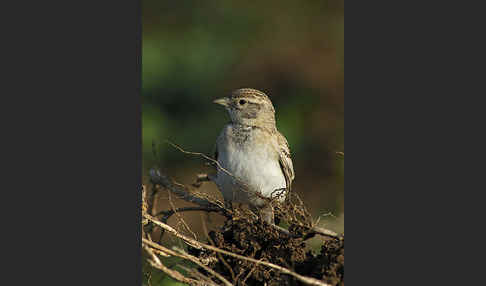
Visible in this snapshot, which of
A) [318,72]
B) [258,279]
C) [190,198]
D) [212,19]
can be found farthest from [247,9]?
[258,279]

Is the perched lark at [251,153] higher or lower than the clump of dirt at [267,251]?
higher

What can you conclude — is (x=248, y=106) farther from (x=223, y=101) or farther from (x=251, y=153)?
(x=251, y=153)

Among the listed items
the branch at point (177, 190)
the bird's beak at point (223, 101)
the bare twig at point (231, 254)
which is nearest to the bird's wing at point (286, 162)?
the bird's beak at point (223, 101)

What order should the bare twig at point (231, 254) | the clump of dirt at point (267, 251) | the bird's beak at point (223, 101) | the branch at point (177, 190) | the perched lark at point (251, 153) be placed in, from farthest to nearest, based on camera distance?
the bird's beak at point (223, 101) < the perched lark at point (251, 153) < the branch at point (177, 190) < the clump of dirt at point (267, 251) < the bare twig at point (231, 254)

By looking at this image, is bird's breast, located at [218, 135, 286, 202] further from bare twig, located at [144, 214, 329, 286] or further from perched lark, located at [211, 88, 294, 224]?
bare twig, located at [144, 214, 329, 286]

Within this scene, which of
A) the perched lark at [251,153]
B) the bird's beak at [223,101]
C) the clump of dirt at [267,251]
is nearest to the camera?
the clump of dirt at [267,251]

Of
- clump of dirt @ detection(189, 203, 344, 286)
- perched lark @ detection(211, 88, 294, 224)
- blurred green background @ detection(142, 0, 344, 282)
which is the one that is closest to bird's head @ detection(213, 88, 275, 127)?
perched lark @ detection(211, 88, 294, 224)

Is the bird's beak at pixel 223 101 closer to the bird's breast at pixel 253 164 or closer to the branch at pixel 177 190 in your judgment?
the bird's breast at pixel 253 164

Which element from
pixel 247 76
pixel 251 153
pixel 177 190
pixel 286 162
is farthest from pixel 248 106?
pixel 247 76
